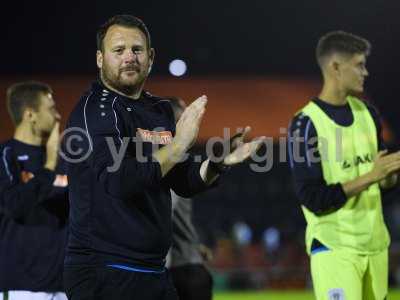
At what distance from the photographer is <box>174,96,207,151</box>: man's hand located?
3.36m

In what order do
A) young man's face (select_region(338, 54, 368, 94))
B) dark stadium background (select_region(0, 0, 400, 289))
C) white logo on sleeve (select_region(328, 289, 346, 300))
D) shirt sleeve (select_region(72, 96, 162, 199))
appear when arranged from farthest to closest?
1. dark stadium background (select_region(0, 0, 400, 289))
2. young man's face (select_region(338, 54, 368, 94))
3. white logo on sleeve (select_region(328, 289, 346, 300))
4. shirt sleeve (select_region(72, 96, 162, 199))

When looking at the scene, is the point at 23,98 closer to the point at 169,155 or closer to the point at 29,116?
the point at 29,116

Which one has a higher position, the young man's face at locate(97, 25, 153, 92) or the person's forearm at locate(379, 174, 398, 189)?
the young man's face at locate(97, 25, 153, 92)

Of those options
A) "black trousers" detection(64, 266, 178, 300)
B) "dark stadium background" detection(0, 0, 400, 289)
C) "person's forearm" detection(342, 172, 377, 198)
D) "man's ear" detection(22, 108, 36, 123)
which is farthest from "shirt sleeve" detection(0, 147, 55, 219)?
"dark stadium background" detection(0, 0, 400, 289)

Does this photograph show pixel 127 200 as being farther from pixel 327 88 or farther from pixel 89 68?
pixel 89 68

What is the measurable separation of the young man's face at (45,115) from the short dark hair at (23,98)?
0.11 ft

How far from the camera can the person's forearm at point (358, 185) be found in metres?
4.60

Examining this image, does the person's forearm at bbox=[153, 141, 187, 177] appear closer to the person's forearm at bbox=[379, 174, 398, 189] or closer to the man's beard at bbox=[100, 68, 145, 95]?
the man's beard at bbox=[100, 68, 145, 95]

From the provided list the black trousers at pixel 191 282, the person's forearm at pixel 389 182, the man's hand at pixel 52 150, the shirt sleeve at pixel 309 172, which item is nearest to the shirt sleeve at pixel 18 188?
the man's hand at pixel 52 150

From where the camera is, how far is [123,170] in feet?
10.6

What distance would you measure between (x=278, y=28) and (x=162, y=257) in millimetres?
18076

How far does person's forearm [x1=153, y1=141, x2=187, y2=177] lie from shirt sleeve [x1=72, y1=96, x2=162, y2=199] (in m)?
0.02

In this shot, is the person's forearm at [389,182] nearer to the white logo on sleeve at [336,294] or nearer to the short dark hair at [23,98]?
the white logo on sleeve at [336,294]

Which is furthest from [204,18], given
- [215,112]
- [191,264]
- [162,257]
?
[162,257]
